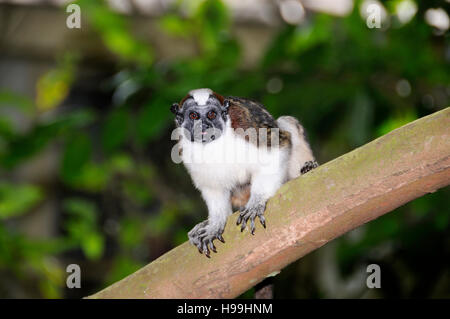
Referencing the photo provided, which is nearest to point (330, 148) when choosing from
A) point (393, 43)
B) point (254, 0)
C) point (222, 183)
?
point (393, 43)

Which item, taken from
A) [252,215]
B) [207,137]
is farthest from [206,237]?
[207,137]

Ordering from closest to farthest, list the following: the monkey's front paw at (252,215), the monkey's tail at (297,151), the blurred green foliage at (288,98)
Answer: the monkey's front paw at (252,215)
the monkey's tail at (297,151)
the blurred green foliage at (288,98)

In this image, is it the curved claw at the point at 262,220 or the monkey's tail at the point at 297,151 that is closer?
the curved claw at the point at 262,220

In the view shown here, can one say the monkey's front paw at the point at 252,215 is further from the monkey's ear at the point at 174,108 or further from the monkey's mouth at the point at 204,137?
the monkey's ear at the point at 174,108

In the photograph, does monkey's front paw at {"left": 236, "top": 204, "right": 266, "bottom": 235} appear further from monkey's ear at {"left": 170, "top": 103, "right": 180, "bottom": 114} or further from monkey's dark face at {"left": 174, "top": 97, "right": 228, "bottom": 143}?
monkey's ear at {"left": 170, "top": 103, "right": 180, "bottom": 114}

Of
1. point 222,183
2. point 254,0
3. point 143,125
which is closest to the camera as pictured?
point 222,183

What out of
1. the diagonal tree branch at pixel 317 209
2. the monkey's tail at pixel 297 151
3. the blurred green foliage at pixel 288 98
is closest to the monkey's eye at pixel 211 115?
the diagonal tree branch at pixel 317 209
